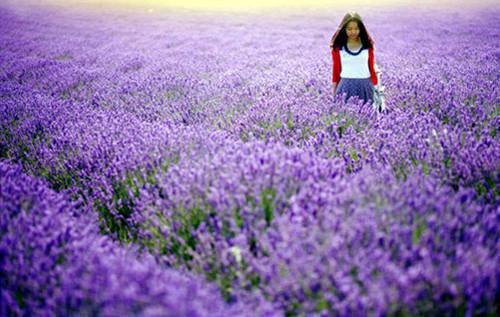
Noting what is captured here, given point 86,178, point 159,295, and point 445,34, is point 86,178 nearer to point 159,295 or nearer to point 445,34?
point 159,295

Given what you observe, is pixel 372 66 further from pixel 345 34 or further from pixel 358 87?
pixel 345 34

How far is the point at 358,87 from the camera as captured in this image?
3779 millimetres

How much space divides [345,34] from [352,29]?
13 centimetres

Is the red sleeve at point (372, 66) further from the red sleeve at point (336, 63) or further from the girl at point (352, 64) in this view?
the red sleeve at point (336, 63)

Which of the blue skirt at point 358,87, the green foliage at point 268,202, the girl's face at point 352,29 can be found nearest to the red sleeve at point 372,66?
the blue skirt at point 358,87

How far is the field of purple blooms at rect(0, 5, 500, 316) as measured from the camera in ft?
3.76

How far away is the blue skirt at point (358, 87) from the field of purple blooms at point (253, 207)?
249mm

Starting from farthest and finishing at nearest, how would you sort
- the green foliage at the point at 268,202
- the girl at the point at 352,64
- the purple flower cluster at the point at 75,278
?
the girl at the point at 352,64, the green foliage at the point at 268,202, the purple flower cluster at the point at 75,278

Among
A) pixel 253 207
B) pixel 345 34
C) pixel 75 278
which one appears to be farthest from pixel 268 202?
pixel 345 34

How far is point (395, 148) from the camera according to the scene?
2.21 meters

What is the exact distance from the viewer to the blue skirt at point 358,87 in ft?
12.3

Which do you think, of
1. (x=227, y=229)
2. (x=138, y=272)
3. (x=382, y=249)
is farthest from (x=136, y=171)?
(x=382, y=249)

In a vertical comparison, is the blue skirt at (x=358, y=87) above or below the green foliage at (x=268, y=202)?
above

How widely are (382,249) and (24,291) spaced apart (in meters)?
1.30
